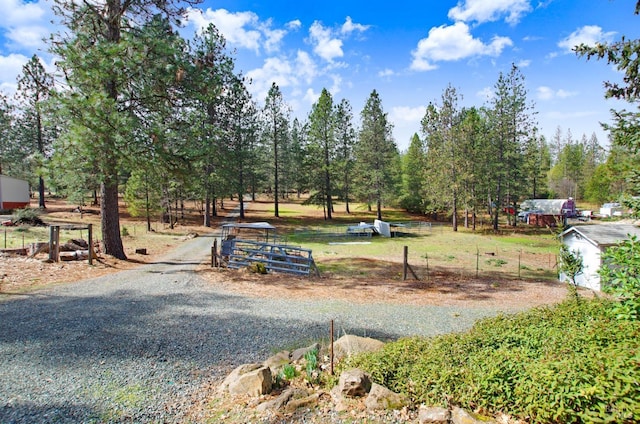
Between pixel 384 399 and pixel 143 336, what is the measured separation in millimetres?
5261

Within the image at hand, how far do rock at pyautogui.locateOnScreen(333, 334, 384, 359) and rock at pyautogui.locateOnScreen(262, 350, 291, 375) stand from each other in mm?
902

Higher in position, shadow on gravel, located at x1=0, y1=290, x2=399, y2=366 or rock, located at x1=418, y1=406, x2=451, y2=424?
rock, located at x1=418, y1=406, x2=451, y2=424

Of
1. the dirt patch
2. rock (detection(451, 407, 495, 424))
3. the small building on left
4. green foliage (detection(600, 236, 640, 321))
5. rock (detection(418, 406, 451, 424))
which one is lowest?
the dirt patch

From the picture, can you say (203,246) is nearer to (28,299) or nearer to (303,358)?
(28,299)

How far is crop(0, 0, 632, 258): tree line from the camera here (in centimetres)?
1242

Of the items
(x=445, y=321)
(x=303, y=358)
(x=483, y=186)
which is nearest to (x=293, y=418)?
(x=303, y=358)

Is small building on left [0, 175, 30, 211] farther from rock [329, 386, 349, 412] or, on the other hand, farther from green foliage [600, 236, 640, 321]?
green foliage [600, 236, 640, 321]

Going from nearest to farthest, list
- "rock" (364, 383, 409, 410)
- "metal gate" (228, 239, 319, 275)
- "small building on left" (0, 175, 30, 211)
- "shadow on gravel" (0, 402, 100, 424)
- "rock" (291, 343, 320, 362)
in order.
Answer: "shadow on gravel" (0, 402, 100, 424), "rock" (364, 383, 409, 410), "rock" (291, 343, 320, 362), "metal gate" (228, 239, 319, 275), "small building on left" (0, 175, 30, 211)

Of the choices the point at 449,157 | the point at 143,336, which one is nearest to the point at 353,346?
the point at 143,336

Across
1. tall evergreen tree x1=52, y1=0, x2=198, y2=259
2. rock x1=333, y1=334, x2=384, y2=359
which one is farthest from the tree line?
rock x1=333, y1=334, x2=384, y2=359

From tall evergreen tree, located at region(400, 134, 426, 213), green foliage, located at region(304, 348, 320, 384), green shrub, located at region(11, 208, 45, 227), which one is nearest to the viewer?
green foliage, located at region(304, 348, 320, 384)

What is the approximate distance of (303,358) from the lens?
251 inches

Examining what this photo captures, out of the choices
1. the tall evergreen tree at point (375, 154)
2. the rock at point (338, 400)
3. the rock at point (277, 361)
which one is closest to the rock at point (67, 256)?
the rock at point (277, 361)

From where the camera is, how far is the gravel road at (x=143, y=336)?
4.96m
